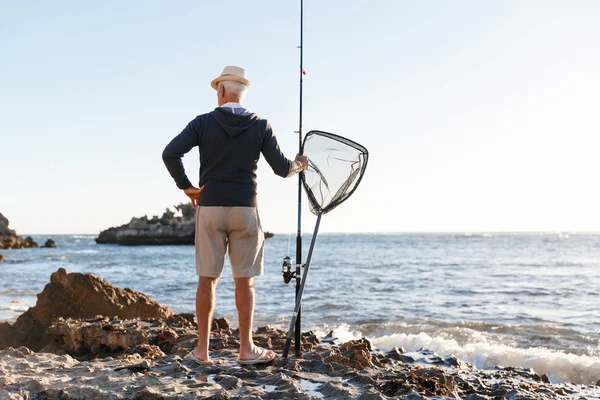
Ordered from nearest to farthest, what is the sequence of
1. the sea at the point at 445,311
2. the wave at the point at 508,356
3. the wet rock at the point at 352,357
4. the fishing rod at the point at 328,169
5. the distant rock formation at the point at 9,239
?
the wet rock at the point at 352,357 < the fishing rod at the point at 328,169 < the wave at the point at 508,356 < the sea at the point at 445,311 < the distant rock formation at the point at 9,239

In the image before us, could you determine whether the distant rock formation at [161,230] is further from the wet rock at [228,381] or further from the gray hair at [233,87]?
the wet rock at [228,381]

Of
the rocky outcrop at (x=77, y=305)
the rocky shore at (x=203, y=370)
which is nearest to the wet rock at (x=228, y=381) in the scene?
the rocky shore at (x=203, y=370)

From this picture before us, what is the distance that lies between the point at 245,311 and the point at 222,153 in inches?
47.9

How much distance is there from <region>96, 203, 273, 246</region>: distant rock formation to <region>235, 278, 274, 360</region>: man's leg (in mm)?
59932

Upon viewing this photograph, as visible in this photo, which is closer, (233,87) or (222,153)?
(222,153)

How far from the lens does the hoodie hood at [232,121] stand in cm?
426

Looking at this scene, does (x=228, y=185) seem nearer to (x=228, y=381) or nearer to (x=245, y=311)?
(x=245, y=311)

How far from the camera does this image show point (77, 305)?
7.39 metres

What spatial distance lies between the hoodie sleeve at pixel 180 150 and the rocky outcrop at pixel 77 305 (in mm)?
3686

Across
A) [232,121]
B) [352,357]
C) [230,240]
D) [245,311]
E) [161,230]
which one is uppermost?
[232,121]

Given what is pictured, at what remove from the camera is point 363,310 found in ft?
37.0

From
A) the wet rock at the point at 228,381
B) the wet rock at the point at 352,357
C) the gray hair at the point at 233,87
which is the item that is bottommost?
the wet rock at the point at 352,357

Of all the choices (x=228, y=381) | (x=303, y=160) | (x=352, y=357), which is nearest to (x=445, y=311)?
(x=352, y=357)

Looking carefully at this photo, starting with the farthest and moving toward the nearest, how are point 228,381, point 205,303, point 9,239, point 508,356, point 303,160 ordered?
1. point 9,239
2. point 508,356
3. point 303,160
4. point 205,303
5. point 228,381
